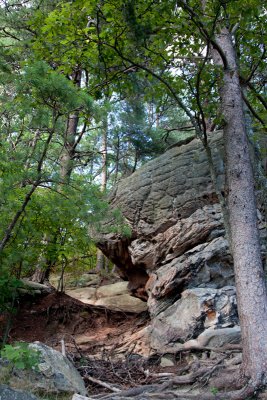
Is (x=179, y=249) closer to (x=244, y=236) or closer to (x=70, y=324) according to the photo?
(x=244, y=236)

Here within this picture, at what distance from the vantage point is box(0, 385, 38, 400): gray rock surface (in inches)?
121

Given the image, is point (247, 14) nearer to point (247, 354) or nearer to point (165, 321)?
point (247, 354)

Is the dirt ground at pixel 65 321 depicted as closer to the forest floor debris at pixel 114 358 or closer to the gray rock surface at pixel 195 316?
the forest floor debris at pixel 114 358

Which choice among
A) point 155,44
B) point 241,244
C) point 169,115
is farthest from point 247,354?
point 169,115

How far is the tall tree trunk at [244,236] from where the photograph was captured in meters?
4.11

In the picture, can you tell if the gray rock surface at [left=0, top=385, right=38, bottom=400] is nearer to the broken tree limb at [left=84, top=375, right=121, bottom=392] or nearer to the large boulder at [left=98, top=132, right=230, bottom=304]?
the broken tree limb at [left=84, top=375, right=121, bottom=392]

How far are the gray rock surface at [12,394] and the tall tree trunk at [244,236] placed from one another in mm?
2340

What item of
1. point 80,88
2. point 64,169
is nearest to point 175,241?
point 64,169

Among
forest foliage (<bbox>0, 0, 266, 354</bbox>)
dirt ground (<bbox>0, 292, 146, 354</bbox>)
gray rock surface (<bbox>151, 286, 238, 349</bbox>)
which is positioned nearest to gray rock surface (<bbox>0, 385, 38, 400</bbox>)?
forest foliage (<bbox>0, 0, 266, 354</bbox>)

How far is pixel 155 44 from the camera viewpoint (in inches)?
270

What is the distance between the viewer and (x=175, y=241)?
8.02 metres

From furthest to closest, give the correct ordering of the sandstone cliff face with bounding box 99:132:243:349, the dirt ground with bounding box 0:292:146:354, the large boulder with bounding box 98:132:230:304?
the dirt ground with bounding box 0:292:146:354, the large boulder with bounding box 98:132:230:304, the sandstone cliff face with bounding box 99:132:243:349

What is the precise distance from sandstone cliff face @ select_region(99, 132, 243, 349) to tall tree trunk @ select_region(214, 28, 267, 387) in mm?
2293

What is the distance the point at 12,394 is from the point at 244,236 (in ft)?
10.4
